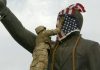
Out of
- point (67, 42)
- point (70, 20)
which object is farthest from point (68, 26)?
point (67, 42)

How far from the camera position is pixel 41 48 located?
796 centimetres

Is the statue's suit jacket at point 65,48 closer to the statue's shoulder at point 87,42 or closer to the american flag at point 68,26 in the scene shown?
the statue's shoulder at point 87,42

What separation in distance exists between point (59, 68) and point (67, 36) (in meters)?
0.64

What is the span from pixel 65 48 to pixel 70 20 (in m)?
0.52

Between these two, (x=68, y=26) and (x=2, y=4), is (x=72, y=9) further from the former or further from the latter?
(x=2, y=4)

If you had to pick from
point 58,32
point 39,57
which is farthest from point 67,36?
point 39,57

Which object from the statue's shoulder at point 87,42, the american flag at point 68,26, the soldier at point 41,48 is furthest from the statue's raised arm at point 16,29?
the statue's shoulder at point 87,42

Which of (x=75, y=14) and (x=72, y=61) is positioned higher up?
(x=75, y=14)

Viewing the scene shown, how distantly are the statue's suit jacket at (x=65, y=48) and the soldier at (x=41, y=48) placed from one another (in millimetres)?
218

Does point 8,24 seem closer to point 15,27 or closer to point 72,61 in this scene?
point 15,27

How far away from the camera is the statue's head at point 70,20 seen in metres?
8.33

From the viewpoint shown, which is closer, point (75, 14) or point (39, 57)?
point (39, 57)

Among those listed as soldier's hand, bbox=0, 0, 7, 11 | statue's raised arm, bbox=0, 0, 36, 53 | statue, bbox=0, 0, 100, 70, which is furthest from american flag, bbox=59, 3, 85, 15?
soldier's hand, bbox=0, 0, 7, 11

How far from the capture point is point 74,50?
8.02 meters
